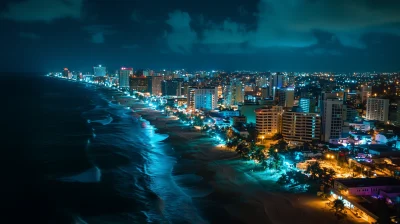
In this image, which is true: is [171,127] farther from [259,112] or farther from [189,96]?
[189,96]

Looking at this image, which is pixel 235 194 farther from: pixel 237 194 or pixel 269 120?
pixel 269 120

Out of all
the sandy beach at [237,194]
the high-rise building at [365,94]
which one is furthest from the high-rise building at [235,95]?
the sandy beach at [237,194]

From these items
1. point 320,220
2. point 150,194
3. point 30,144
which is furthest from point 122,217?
point 30,144

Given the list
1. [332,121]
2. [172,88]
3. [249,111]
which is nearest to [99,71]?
[172,88]

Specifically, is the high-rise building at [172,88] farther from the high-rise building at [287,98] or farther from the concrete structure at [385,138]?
the concrete structure at [385,138]

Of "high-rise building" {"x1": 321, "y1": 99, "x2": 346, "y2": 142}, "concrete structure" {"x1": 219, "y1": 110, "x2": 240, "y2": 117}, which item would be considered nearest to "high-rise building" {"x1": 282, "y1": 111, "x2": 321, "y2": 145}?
"high-rise building" {"x1": 321, "y1": 99, "x2": 346, "y2": 142}

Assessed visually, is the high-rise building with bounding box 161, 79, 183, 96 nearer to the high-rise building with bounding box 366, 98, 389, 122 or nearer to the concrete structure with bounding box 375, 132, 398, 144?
the high-rise building with bounding box 366, 98, 389, 122

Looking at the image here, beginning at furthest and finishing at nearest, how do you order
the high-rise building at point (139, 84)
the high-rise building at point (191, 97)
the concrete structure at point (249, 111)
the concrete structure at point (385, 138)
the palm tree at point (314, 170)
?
the high-rise building at point (139, 84) → the high-rise building at point (191, 97) → the concrete structure at point (249, 111) → the concrete structure at point (385, 138) → the palm tree at point (314, 170)
